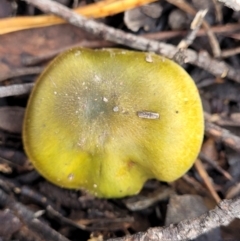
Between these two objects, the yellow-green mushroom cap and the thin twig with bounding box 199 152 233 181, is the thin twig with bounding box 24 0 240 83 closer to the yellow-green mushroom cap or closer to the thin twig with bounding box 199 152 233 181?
the yellow-green mushroom cap

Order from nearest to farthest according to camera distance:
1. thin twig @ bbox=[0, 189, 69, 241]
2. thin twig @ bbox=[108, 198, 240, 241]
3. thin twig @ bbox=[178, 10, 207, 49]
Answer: thin twig @ bbox=[108, 198, 240, 241] → thin twig @ bbox=[0, 189, 69, 241] → thin twig @ bbox=[178, 10, 207, 49]

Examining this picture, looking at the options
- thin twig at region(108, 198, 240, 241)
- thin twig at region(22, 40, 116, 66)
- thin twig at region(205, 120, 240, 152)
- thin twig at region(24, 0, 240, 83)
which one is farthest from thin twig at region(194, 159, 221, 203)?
thin twig at region(22, 40, 116, 66)

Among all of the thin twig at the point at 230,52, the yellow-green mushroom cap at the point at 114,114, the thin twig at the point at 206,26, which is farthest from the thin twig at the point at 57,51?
the thin twig at the point at 230,52

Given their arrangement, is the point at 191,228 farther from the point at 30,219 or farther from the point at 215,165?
the point at 30,219

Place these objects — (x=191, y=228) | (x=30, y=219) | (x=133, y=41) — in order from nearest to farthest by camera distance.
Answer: (x=191, y=228)
(x=30, y=219)
(x=133, y=41)

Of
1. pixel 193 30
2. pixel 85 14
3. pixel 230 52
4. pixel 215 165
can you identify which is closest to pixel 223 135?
pixel 215 165

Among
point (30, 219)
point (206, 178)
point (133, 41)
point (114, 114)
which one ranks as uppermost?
point (133, 41)
